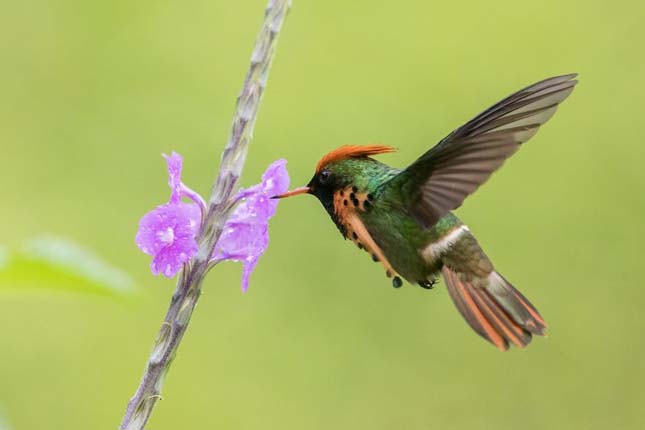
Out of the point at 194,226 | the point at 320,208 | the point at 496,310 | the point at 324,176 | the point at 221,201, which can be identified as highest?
the point at 320,208

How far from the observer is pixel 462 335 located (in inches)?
198

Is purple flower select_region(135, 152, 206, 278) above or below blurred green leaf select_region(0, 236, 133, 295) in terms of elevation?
above

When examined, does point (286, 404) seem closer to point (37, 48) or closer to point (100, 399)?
point (100, 399)

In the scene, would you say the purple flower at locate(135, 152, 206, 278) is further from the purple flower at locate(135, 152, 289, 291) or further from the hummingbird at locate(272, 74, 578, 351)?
A: the hummingbird at locate(272, 74, 578, 351)

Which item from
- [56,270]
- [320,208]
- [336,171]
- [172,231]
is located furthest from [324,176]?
[320,208]

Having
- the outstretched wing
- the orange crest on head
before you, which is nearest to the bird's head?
the orange crest on head

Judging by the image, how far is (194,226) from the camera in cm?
174

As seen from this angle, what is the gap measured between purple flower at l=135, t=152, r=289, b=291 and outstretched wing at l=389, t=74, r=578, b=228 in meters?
0.36

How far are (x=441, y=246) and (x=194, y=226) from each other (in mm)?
762

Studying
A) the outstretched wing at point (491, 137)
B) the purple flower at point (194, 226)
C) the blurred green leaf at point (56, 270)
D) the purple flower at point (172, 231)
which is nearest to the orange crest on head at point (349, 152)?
the outstretched wing at point (491, 137)

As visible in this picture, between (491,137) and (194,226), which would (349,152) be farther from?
(194,226)

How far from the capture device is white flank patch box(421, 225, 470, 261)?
2.28 meters

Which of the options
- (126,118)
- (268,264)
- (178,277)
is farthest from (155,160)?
(178,277)

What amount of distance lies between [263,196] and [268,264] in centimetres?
318
